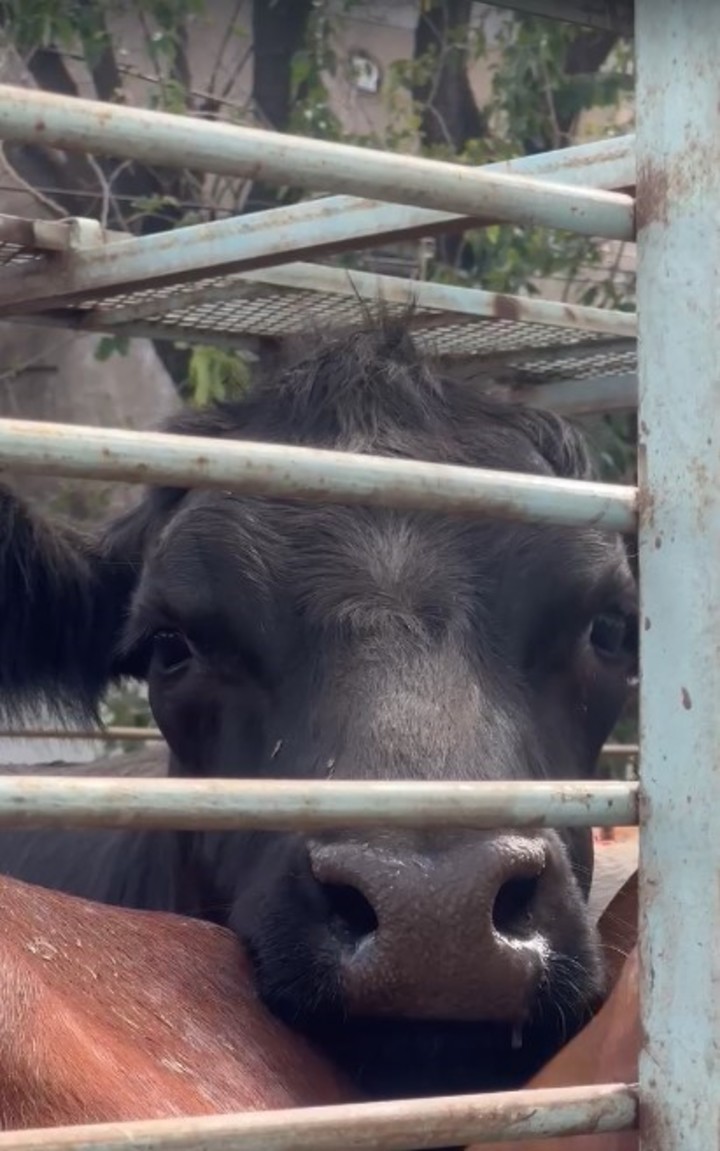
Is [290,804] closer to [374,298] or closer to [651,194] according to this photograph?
[651,194]

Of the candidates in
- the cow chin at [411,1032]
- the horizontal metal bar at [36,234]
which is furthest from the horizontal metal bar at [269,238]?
the cow chin at [411,1032]

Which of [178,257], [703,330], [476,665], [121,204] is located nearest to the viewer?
[703,330]

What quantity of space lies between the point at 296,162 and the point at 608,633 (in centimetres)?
155

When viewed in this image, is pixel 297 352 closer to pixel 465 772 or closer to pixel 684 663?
pixel 465 772

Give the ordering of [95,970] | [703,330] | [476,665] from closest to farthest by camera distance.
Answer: [703,330]
[95,970]
[476,665]

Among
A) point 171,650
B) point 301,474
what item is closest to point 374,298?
point 171,650

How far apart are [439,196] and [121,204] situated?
6806mm

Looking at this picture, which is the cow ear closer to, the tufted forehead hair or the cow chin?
the tufted forehead hair

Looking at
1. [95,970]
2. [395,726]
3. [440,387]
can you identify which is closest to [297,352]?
[440,387]

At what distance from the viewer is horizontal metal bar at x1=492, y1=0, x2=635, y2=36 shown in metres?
1.95

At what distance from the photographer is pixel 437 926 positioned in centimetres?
213

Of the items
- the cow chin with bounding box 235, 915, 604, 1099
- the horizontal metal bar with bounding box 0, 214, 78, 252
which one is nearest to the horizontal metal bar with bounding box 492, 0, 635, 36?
the cow chin with bounding box 235, 915, 604, 1099

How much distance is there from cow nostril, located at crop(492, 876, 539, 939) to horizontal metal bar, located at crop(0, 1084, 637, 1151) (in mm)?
487

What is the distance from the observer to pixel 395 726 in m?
2.45
